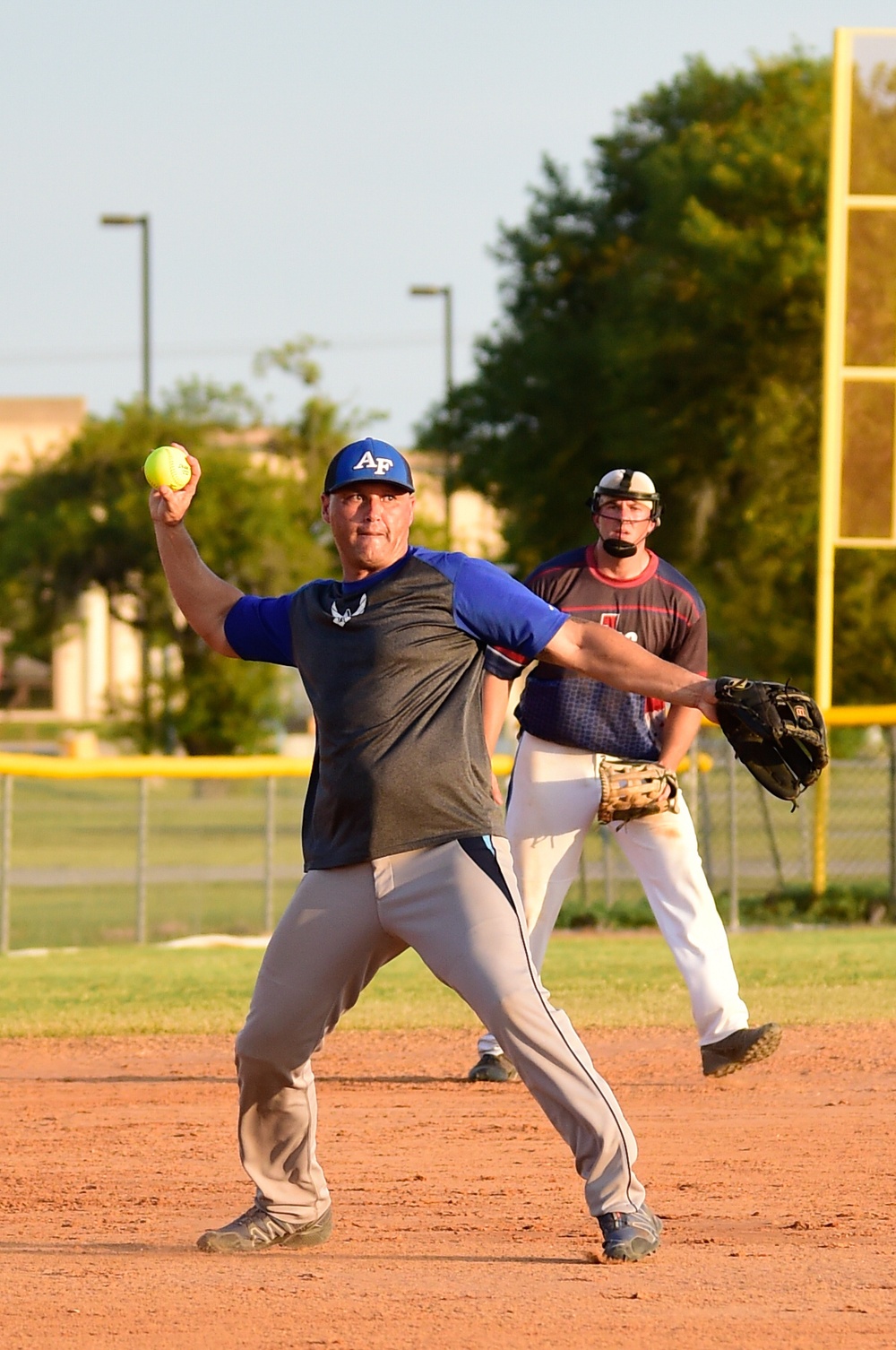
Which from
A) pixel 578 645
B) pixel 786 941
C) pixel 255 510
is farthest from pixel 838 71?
pixel 255 510

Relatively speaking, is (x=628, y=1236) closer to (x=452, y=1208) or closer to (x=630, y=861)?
(x=452, y=1208)

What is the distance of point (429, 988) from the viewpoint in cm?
1091

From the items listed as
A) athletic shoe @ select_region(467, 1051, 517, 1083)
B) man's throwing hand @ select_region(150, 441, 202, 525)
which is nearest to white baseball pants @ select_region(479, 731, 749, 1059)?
athletic shoe @ select_region(467, 1051, 517, 1083)

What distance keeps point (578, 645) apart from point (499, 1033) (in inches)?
36.9

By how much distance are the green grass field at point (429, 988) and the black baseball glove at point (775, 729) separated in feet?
14.4

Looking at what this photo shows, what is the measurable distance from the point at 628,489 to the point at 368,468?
2521 millimetres

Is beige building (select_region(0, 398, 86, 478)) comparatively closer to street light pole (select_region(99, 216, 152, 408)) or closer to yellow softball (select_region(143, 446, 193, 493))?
street light pole (select_region(99, 216, 152, 408))

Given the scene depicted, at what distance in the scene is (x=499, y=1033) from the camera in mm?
4566

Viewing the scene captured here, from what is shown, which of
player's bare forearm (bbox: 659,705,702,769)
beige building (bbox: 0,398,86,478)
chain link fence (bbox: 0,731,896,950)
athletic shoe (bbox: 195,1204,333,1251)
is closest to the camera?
athletic shoe (bbox: 195,1204,333,1251)

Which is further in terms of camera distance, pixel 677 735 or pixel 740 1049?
pixel 677 735

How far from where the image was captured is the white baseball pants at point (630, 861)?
705 cm

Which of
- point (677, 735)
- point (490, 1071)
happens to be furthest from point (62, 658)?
point (677, 735)

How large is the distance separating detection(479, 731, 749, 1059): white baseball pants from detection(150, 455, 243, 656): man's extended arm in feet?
7.84

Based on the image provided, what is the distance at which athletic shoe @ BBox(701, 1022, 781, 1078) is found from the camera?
22.7 ft
